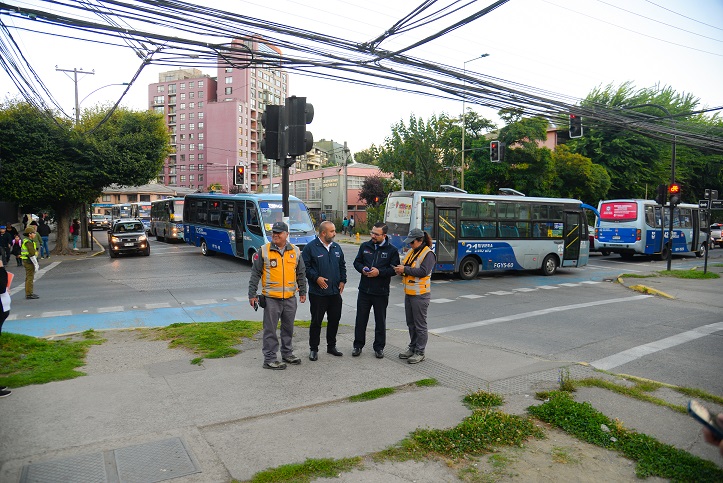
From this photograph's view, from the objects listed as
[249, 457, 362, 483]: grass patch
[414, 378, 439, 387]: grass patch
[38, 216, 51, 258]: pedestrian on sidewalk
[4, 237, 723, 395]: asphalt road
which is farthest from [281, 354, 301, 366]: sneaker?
[38, 216, 51, 258]: pedestrian on sidewalk

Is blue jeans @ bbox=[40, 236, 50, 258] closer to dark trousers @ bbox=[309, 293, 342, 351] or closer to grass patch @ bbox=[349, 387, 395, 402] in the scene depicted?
dark trousers @ bbox=[309, 293, 342, 351]

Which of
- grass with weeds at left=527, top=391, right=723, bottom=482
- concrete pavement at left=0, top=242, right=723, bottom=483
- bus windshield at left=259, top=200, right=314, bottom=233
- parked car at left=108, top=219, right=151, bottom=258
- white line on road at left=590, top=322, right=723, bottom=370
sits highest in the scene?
bus windshield at left=259, top=200, right=314, bottom=233

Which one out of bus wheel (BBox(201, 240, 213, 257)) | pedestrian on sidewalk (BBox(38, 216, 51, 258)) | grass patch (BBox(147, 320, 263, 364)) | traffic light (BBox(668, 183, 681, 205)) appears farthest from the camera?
bus wheel (BBox(201, 240, 213, 257))

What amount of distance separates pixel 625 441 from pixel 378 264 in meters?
3.40

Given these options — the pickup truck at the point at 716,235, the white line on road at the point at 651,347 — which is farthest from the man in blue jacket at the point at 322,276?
the pickup truck at the point at 716,235

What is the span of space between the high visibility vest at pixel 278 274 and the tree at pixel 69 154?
62.0ft

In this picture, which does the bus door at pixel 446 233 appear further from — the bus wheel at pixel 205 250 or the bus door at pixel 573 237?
the bus wheel at pixel 205 250

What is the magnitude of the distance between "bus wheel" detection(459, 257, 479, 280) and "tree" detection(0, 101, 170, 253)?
16.2m

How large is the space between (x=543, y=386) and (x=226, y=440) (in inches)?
136

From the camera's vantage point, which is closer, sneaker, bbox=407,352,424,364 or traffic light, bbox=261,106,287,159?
sneaker, bbox=407,352,424,364

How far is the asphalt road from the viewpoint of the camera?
7.66 meters

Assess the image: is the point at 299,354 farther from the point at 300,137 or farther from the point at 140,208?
the point at 140,208

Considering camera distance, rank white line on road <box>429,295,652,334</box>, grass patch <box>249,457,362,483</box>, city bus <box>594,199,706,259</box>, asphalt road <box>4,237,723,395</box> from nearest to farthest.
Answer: grass patch <box>249,457,362,483</box>
asphalt road <box>4,237,723,395</box>
white line on road <box>429,295,652,334</box>
city bus <box>594,199,706,259</box>

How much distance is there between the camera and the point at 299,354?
22.6ft
